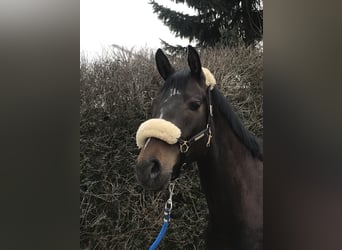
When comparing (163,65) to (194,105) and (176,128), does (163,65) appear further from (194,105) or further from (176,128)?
(176,128)

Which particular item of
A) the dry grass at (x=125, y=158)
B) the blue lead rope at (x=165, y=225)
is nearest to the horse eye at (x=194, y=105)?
the dry grass at (x=125, y=158)

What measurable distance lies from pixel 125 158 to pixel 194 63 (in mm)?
770

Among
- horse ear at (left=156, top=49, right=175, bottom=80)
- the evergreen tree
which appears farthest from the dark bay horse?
the evergreen tree

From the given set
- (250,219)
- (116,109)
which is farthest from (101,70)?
(250,219)

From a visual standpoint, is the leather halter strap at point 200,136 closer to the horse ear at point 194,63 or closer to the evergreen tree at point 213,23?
the horse ear at point 194,63

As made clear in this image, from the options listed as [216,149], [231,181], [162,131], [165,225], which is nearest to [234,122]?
[216,149]

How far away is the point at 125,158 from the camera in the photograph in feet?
6.72

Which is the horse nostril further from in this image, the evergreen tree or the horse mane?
the evergreen tree

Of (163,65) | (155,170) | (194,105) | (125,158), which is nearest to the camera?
(155,170)
